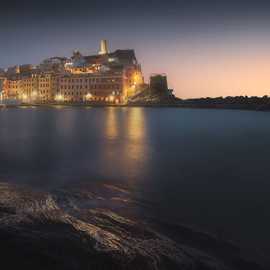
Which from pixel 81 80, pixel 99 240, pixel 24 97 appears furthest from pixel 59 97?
pixel 99 240

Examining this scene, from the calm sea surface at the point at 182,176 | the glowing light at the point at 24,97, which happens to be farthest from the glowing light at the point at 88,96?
Result: the calm sea surface at the point at 182,176

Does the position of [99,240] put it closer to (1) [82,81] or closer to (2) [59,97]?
(1) [82,81]

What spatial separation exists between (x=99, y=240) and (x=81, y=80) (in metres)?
111

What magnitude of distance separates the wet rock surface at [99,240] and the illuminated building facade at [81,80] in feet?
328

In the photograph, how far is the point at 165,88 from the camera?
379 ft

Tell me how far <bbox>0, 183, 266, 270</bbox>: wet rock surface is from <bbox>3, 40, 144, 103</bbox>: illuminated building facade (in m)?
99.9

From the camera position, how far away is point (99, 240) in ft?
19.2

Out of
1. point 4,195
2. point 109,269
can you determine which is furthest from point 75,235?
point 4,195

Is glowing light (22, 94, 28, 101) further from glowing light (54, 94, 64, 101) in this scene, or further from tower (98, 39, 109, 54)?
tower (98, 39, 109, 54)

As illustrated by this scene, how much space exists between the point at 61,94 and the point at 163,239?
11527 cm

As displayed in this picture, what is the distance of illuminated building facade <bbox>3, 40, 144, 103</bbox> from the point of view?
107938 mm

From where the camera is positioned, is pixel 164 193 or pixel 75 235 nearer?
pixel 75 235

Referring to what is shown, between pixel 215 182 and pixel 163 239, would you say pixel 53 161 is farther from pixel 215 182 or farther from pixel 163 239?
pixel 163 239

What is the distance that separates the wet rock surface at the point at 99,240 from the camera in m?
5.15
